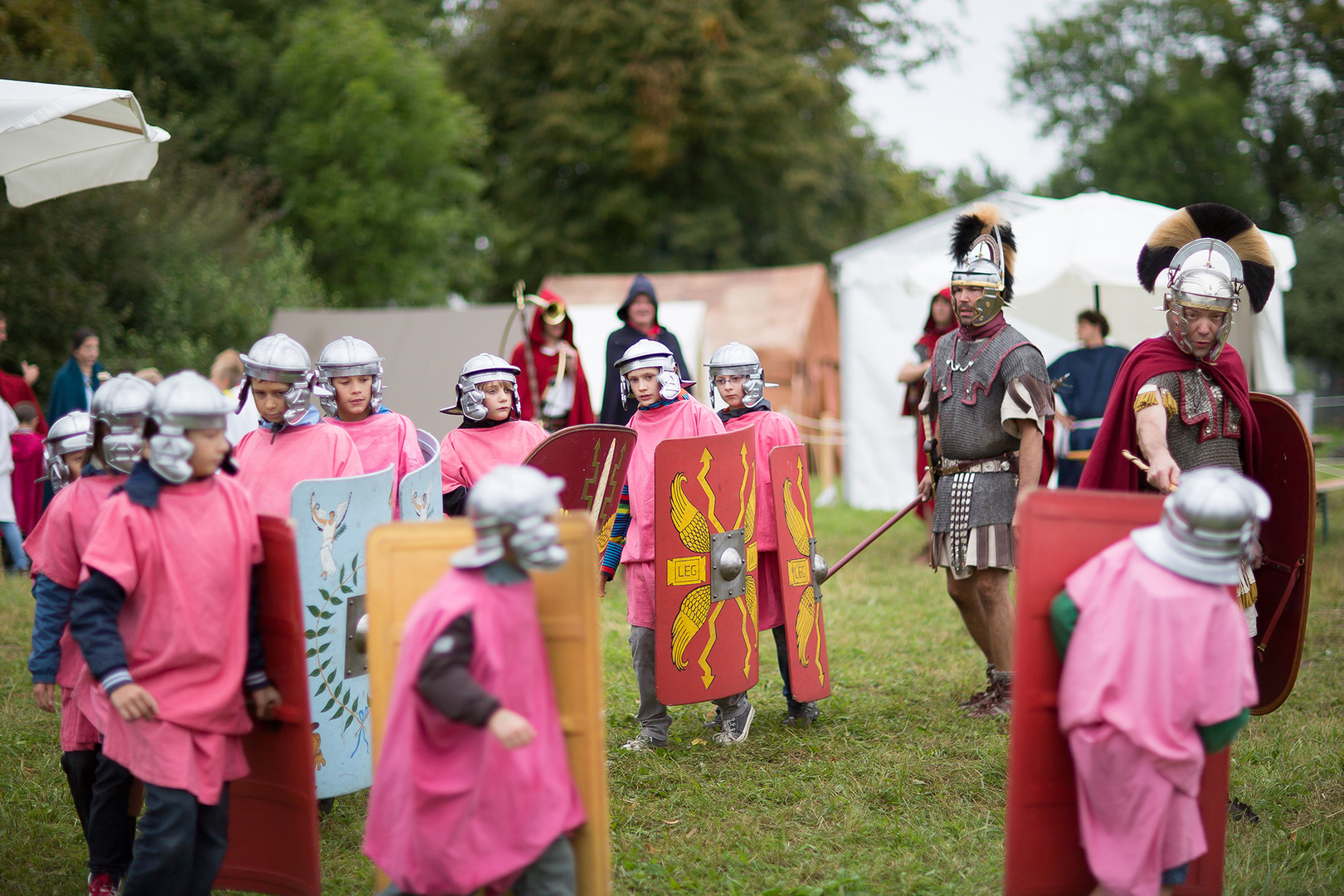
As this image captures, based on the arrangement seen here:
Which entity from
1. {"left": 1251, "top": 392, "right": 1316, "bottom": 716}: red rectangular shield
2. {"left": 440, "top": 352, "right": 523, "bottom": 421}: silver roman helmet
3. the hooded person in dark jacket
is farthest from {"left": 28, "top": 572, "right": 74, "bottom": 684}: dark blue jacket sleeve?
the hooded person in dark jacket

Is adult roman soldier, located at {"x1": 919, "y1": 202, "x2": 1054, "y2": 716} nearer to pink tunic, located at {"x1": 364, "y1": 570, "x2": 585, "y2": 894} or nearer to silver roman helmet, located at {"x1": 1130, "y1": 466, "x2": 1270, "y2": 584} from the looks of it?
silver roman helmet, located at {"x1": 1130, "y1": 466, "x2": 1270, "y2": 584}

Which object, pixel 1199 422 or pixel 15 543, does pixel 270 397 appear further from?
pixel 15 543

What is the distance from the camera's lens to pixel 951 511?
4.64 metres

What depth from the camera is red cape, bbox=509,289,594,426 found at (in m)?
7.56

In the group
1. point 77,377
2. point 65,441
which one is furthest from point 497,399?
point 77,377

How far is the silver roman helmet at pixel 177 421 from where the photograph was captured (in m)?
2.53

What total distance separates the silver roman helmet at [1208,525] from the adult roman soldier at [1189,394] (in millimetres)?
1082

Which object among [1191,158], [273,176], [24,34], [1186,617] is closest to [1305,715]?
[1186,617]

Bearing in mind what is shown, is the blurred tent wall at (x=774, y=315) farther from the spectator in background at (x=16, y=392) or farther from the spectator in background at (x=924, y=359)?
the spectator in background at (x=16, y=392)

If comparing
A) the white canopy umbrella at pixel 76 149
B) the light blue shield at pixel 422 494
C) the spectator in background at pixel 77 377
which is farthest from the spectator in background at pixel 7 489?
the light blue shield at pixel 422 494

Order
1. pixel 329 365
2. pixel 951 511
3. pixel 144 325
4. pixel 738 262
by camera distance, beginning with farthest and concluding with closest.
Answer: pixel 738 262, pixel 144 325, pixel 951 511, pixel 329 365

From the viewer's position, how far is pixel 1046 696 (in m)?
2.48

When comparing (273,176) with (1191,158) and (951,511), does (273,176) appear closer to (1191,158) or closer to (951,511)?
(951,511)

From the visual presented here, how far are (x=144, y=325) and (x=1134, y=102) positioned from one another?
27.6 metres
